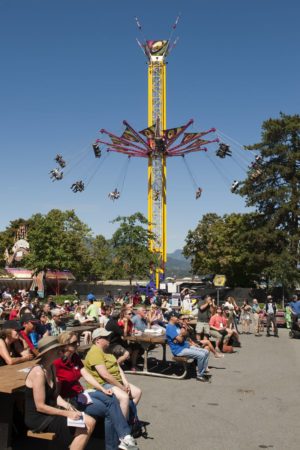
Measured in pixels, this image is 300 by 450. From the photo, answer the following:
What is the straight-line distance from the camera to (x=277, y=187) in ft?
125

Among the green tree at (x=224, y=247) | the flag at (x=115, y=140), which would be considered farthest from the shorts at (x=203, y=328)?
the flag at (x=115, y=140)

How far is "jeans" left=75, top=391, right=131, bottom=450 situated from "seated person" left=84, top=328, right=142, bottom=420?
1.12ft

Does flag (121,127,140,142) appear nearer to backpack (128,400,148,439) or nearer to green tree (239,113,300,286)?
green tree (239,113,300,286)

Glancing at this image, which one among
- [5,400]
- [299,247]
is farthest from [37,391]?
[299,247]

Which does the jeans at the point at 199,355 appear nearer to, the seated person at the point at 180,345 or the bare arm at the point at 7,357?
the seated person at the point at 180,345

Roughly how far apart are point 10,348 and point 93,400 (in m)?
2.02

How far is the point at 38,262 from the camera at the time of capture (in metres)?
41.8

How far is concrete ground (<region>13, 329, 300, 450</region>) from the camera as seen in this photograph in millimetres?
5617

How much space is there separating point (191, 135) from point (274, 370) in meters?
32.1

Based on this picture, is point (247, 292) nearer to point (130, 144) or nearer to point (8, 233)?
point (130, 144)

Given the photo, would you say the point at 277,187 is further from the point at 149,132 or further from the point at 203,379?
the point at 203,379

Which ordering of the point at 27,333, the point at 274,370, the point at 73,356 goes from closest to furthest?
the point at 73,356 < the point at 27,333 < the point at 274,370

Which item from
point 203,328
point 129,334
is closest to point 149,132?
point 203,328

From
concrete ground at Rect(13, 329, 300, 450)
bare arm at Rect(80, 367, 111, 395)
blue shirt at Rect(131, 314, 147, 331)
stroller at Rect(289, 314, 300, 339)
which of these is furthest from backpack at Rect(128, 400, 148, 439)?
stroller at Rect(289, 314, 300, 339)
